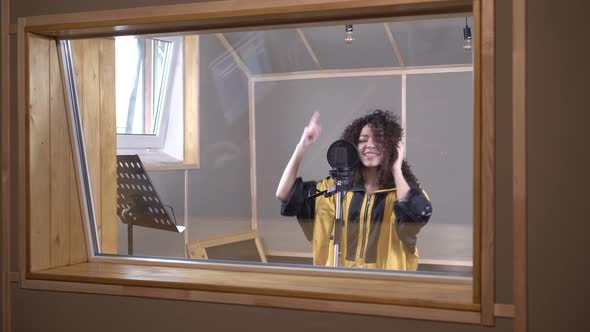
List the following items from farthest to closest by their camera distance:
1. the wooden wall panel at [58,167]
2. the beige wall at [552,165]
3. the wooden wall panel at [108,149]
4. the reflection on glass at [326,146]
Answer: the wooden wall panel at [108,149]
the wooden wall panel at [58,167]
the reflection on glass at [326,146]
the beige wall at [552,165]

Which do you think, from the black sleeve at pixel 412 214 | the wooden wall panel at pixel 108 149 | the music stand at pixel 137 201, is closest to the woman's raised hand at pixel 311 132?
the black sleeve at pixel 412 214

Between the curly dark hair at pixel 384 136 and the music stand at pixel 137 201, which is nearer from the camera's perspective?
the curly dark hair at pixel 384 136

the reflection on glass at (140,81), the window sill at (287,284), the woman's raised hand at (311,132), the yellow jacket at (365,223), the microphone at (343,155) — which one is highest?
the reflection on glass at (140,81)

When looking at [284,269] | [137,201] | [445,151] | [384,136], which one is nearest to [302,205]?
[284,269]

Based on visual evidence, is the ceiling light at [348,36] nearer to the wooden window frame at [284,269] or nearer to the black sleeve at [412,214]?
the wooden window frame at [284,269]

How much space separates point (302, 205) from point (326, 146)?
0.24m

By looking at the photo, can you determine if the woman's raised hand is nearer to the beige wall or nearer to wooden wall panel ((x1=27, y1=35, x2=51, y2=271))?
the beige wall

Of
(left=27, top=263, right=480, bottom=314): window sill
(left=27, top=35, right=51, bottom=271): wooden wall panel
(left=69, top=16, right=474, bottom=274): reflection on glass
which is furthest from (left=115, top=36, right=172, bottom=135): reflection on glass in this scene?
(left=27, top=263, right=480, bottom=314): window sill

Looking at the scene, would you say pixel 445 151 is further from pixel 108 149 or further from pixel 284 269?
pixel 108 149

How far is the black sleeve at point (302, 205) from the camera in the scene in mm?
2801

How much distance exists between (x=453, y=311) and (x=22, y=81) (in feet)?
6.14

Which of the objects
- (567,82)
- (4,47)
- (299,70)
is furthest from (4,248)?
(567,82)

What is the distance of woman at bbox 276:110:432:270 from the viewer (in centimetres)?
267

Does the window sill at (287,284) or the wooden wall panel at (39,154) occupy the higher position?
the wooden wall panel at (39,154)
